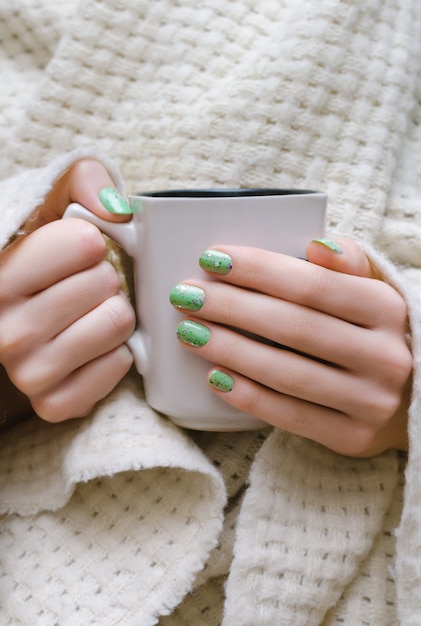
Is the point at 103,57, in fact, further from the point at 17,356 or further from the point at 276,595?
the point at 276,595

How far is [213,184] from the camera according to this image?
683mm

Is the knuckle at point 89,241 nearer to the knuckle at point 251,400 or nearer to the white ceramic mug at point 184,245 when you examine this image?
the white ceramic mug at point 184,245

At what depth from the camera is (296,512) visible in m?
0.59

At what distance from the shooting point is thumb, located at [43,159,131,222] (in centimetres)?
55

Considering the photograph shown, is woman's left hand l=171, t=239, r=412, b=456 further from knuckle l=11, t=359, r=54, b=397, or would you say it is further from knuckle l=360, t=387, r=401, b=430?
knuckle l=11, t=359, r=54, b=397

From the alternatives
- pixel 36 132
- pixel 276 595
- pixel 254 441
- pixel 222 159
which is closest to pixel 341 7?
pixel 222 159

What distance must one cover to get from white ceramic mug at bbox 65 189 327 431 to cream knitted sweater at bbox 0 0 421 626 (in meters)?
0.05

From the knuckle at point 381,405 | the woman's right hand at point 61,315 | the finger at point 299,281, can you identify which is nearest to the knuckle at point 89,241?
the woman's right hand at point 61,315

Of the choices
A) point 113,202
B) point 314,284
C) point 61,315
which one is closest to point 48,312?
point 61,315

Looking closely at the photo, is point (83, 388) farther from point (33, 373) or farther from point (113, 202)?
point (113, 202)

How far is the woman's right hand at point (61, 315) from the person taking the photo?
1.69 feet

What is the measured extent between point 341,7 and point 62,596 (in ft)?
2.21

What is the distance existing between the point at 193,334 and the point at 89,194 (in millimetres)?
166

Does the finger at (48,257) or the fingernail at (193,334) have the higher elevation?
the finger at (48,257)
